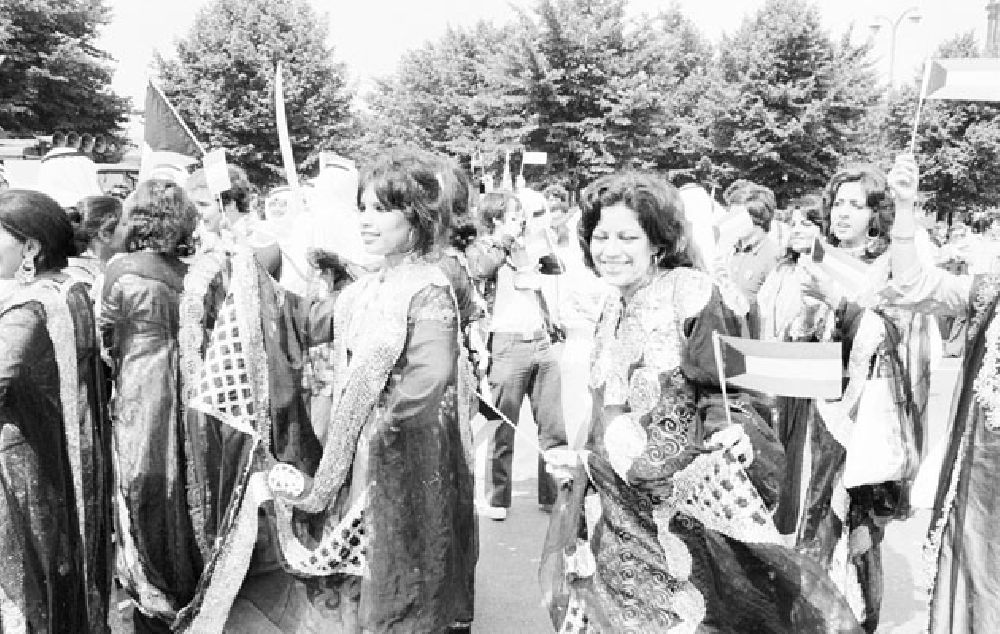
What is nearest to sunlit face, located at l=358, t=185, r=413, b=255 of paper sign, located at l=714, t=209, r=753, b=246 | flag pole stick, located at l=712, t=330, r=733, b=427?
flag pole stick, located at l=712, t=330, r=733, b=427

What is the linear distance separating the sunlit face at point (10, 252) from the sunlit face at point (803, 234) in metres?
3.18

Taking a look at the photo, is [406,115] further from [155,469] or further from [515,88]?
[155,469]

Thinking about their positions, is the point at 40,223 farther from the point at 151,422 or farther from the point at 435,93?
the point at 435,93

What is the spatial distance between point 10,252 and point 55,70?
24504mm

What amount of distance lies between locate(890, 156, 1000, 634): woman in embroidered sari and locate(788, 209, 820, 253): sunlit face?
1492 mm

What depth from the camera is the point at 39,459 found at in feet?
9.40

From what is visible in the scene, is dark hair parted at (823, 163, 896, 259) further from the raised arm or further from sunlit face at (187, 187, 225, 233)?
sunlit face at (187, 187, 225, 233)

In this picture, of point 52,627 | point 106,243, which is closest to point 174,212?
point 106,243

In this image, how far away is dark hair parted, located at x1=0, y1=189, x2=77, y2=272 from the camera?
9.43 ft

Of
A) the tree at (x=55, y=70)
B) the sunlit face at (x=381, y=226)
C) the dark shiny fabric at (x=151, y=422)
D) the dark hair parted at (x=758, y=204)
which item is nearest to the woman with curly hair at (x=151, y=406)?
the dark shiny fabric at (x=151, y=422)

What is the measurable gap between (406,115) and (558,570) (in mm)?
34416

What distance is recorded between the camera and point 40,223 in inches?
115

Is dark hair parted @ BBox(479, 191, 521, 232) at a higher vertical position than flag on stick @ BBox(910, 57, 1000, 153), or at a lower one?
lower

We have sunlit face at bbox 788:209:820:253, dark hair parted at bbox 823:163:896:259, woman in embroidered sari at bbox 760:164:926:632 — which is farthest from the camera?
sunlit face at bbox 788:209:820:253
